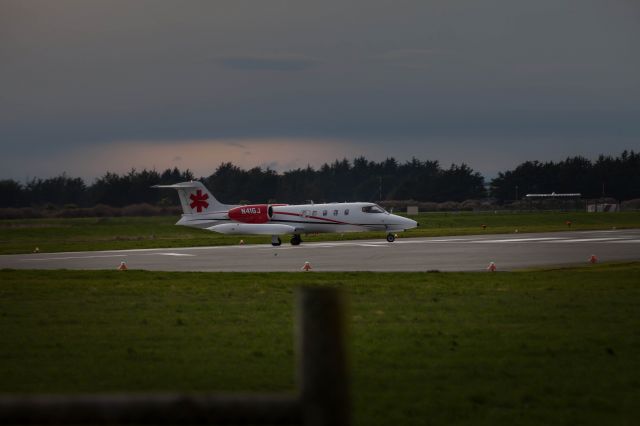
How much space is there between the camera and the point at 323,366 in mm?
4266

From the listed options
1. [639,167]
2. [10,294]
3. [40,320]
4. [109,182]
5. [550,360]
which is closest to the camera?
[550,360]

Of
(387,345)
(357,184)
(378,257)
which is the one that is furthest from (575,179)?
(387,345)

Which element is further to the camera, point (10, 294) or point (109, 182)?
point (109, 182)

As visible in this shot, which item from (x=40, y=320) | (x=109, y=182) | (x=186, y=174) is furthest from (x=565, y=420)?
(x=186, y=174)

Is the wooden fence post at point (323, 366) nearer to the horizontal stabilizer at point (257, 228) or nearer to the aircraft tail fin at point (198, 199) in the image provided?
the horizontal stabilizer at point (257, 228)

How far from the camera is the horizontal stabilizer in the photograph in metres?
52.6

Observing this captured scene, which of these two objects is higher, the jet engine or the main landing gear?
the jet engine

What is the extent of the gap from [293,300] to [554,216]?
3066 inches

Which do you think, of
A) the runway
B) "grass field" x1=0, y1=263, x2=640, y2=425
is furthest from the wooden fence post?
the runway

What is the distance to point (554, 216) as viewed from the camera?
9356 cm

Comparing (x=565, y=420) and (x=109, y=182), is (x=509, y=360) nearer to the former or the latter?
(x=565, y=420)

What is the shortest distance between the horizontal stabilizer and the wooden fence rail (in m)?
48.0

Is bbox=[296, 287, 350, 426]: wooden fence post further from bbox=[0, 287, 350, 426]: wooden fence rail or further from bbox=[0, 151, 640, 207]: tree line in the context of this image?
bbox=[0, 151, 640, 207]: tree line

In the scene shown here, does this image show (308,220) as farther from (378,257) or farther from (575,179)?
(575,179)
